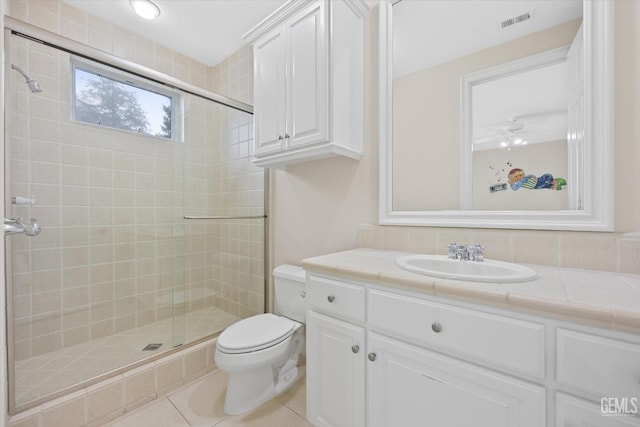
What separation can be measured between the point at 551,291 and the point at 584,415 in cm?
30

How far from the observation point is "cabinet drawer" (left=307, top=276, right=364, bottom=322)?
1.06 m

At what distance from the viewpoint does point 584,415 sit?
2.15 ft

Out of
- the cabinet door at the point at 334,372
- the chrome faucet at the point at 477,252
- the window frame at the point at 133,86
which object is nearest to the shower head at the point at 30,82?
the window frame at the point at 133,86

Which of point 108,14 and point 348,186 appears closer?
point 348,186

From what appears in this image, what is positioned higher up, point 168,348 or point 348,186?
point 348,186

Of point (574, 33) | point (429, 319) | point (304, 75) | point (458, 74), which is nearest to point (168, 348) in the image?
point (429, 319)

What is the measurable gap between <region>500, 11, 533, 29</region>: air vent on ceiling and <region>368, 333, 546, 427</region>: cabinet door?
4.71ft

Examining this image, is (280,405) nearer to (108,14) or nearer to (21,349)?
(21,349)

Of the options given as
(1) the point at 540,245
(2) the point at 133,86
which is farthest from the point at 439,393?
(2) the point at 133,86

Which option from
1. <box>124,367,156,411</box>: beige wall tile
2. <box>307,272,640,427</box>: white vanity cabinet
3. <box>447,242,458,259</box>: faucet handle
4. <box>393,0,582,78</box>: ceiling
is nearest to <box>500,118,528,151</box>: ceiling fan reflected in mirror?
<box>393,0,582,78</box>: ceiling

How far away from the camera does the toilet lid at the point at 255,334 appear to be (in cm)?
135

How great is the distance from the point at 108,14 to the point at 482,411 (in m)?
3.18

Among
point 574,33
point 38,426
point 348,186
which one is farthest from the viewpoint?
point 348,186

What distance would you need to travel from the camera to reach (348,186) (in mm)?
1661
